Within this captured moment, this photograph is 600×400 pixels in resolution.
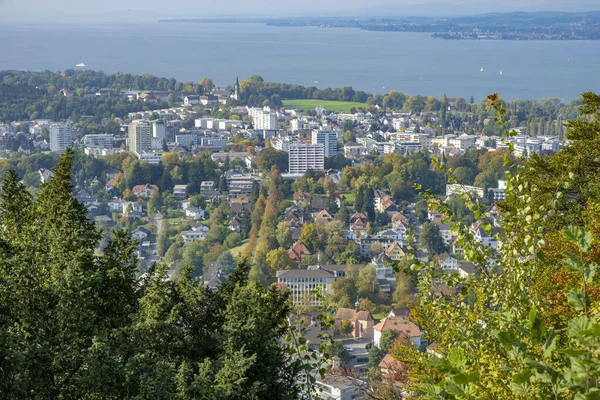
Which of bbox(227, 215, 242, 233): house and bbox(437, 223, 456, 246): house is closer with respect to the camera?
bbox(437, 223, 456, 246): house

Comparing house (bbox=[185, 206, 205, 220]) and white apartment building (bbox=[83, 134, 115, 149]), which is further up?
white apartment building (bbox=[83, 134, 115, 149])

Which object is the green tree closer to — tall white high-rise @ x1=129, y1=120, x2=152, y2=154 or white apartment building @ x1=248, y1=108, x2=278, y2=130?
tall white high-rise @ x1=129, y1=120, x2=152, y2=154

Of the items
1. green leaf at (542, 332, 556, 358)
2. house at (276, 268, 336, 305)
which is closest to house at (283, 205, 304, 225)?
house at (276, 268, 336, 305)

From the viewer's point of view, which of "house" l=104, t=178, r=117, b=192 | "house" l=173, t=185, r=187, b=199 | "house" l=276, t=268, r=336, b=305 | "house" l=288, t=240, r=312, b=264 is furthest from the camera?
"house" l=104, t=178, r=117, b=192

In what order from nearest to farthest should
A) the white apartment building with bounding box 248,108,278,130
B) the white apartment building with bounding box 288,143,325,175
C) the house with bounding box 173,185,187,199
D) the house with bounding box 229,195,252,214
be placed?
the house with bounding box 229,195,252,214 → the house with bounding box 173,185,187,199 → the white apartment building with bounding box 288,143,325,175 → the white apartment building with bounding box 248,108,278,130

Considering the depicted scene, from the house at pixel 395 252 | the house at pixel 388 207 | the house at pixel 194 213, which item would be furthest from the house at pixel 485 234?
the house at pixel 194 213

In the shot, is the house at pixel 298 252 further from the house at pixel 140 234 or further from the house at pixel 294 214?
the house at pixel 140 234

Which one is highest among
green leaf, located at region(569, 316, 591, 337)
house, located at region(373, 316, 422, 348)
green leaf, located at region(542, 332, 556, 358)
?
green leaf, located at region(569, 316, 591, 337)

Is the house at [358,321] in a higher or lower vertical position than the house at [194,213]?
higher
